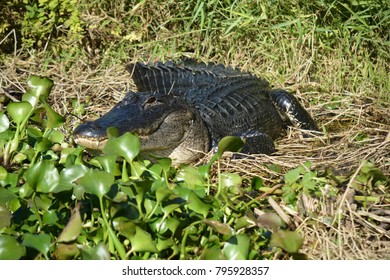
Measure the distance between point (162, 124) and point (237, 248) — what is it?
70.0 inches

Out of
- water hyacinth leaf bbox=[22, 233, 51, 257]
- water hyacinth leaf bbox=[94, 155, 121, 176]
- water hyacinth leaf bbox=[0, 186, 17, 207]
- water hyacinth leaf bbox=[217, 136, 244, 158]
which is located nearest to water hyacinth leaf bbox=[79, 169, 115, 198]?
water hyacinth leaf bbox=[22, 233, 51, 257]

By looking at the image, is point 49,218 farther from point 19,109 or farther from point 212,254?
point 19,109

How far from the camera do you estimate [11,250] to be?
2516 millimetres

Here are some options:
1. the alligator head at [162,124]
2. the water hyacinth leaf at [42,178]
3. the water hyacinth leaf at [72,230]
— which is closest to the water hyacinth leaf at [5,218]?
the water hyacinth leaf at [42,178]

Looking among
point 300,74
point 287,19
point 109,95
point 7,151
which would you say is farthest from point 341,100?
point 7,151

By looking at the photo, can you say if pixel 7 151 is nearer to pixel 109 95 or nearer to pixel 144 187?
pixel 144 187

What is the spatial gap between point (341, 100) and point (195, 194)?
258cm

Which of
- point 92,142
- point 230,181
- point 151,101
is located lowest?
point 151,101

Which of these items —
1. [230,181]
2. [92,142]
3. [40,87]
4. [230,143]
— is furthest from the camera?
[40,87]

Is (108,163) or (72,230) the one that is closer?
(72,230)

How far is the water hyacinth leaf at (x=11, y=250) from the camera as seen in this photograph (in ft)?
8.21

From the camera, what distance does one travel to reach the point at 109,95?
5426mm

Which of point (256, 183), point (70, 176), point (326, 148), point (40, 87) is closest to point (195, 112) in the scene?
point (326, 148)

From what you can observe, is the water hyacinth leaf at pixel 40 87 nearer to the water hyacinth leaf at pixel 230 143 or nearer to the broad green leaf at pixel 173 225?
the water hyacinth leaf at pixel 230 143
